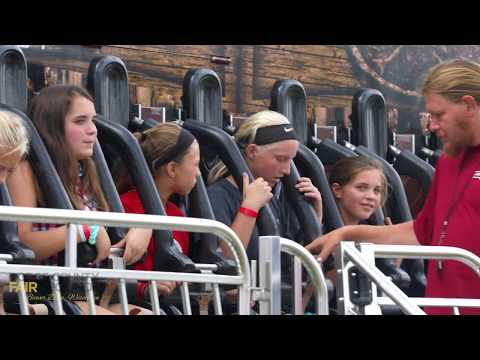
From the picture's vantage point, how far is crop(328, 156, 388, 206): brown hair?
17.5ft

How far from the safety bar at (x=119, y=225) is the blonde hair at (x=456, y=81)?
3.16ft

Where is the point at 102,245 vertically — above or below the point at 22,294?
below

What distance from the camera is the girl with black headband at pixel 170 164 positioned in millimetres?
4668

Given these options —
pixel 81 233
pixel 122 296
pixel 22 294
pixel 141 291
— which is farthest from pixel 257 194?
pixel 22 294

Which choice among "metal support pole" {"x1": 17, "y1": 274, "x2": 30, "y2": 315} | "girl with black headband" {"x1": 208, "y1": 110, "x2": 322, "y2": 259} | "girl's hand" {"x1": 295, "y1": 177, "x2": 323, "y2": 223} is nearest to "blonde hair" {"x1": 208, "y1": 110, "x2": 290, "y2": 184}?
"girl with black headband" {"x1": 208, "y1": 110, "x2": 322, "y2": 259}

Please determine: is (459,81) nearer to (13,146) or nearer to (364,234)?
(364,234)

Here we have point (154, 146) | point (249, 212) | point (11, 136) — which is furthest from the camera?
point (154, 146)

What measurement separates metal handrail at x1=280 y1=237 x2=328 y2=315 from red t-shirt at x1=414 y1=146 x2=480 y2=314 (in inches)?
20.1

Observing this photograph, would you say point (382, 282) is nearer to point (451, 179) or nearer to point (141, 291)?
point (451, 179)

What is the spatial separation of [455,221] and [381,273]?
57cm

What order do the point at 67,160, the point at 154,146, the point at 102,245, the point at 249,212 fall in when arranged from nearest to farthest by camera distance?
the point at 102,245
the point at 67,160
the point at 249,212
the point at 154,146

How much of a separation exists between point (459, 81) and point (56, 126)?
45.0 inches

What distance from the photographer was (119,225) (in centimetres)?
333

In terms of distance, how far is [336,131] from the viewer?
19.7 ft
